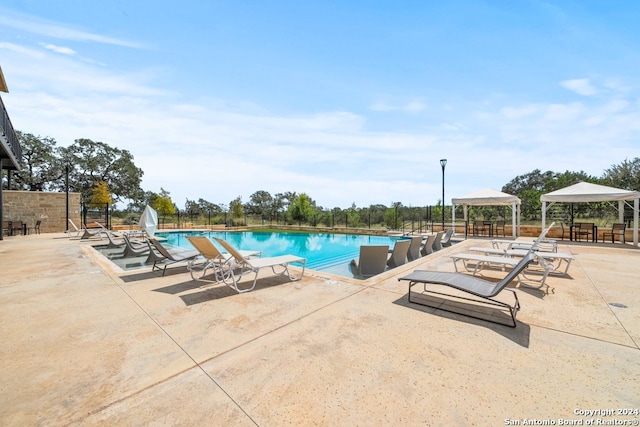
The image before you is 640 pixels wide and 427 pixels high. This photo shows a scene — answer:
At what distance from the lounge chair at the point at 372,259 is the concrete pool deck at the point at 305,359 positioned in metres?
2.41

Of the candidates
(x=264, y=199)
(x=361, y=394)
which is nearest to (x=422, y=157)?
(x=361, y=394)

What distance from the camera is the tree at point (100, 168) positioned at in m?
26.5

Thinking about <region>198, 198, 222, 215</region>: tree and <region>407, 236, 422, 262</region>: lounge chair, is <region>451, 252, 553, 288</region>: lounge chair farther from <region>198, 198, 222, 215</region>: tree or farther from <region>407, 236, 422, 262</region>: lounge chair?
<region>198, 198, 222, 215</region>: tree

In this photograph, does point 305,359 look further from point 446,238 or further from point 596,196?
point 596,196

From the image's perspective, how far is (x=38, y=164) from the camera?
1000 inches

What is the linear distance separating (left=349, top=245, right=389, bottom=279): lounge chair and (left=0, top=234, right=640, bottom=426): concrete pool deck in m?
2.41

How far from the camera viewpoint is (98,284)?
4496 millimetres

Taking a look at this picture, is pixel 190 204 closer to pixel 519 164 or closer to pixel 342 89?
pixel 342 89

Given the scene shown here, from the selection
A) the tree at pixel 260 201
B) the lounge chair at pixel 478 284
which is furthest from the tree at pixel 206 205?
the lounge chair at pixel 478 284

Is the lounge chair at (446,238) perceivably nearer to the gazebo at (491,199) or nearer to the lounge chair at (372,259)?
the gazebo at (491,199)

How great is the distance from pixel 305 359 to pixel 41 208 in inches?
779

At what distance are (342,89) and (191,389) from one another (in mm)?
11512

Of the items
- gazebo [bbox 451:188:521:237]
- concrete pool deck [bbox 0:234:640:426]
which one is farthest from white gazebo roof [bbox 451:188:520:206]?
concrete pool deck [bbox 0:234:640:426]

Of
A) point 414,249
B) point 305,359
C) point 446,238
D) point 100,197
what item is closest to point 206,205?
point 100,197
